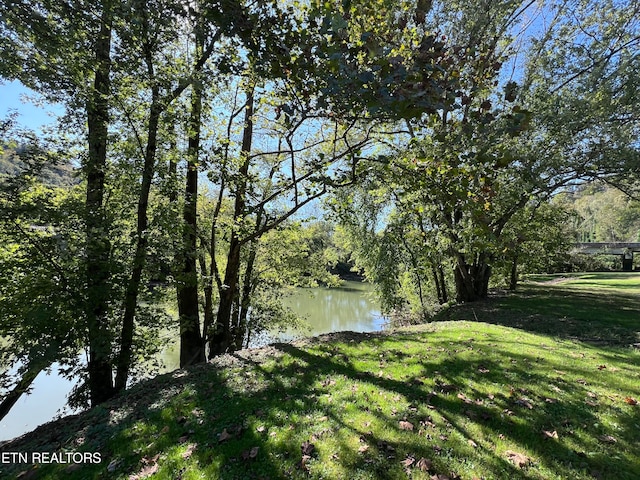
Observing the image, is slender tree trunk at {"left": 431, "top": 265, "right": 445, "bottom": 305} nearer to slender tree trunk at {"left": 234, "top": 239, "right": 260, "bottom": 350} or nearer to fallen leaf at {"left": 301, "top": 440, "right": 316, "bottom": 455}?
slender tree trunk at {"left": 234, "top": 239, "right": 260, "bottom": 350}

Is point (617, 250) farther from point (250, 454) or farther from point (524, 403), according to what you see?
point (250, 454)

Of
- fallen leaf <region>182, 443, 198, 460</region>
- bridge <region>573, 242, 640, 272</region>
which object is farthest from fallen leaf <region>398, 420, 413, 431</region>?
bridge <region>573, 242, 640, 272</region>

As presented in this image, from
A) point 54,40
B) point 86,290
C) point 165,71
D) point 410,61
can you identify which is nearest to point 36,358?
point 86,290

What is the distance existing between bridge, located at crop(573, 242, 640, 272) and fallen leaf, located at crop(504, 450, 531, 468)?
113 feet

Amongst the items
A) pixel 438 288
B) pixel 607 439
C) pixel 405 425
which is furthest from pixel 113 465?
pixel 438 288

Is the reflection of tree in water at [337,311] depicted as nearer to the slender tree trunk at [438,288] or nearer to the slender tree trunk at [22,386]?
the slender tree trunk at [438,288]

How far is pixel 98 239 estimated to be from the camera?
538 centimetres

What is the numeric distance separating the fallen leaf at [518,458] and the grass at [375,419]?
1 centimetres

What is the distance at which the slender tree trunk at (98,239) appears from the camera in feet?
17.6

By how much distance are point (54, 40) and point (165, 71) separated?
1.70 m

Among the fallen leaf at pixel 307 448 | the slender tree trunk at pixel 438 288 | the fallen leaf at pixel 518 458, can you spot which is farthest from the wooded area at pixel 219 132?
the slender tree trunk at pixel 438 288

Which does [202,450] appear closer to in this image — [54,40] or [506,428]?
[506,428]

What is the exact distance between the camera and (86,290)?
538cm

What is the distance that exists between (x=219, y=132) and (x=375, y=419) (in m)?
7.55
